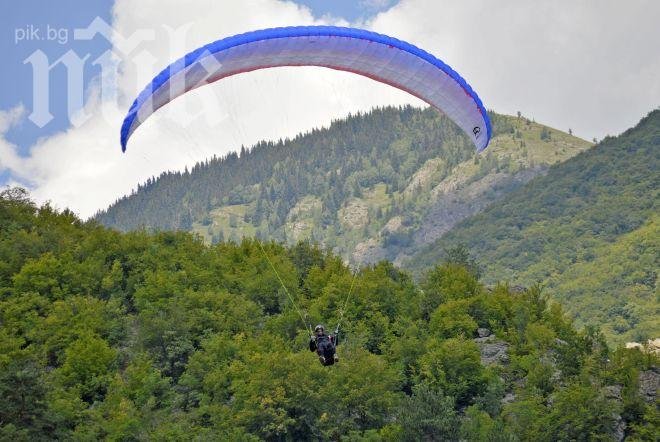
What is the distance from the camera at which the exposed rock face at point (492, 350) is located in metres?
69.7

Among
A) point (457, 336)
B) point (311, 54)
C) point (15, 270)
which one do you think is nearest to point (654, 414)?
point (457, 336)

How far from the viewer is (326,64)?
1516 inches

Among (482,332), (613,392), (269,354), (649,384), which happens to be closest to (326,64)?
(269,354)

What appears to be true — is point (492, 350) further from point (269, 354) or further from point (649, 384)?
point (269, 354)

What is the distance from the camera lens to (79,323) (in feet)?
224

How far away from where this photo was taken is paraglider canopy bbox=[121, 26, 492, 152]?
35875mm

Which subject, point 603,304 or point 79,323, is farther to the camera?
point 603,304

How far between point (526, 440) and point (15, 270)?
38.7m

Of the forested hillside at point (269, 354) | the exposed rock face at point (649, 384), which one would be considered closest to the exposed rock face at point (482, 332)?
the forested hillside at point (269, 354)

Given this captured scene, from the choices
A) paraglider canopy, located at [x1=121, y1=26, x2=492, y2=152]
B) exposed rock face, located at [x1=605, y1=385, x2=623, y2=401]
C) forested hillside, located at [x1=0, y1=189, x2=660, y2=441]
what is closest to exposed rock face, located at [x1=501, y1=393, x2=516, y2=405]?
forested hillside, located at [x1=0, y1=189, x2=660, y2=441]

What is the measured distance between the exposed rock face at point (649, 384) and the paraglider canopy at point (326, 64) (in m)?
29.7

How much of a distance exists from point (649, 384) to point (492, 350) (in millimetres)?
10468

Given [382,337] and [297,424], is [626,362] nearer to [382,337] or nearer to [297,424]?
[382,337]

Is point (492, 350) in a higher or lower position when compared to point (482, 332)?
lower
